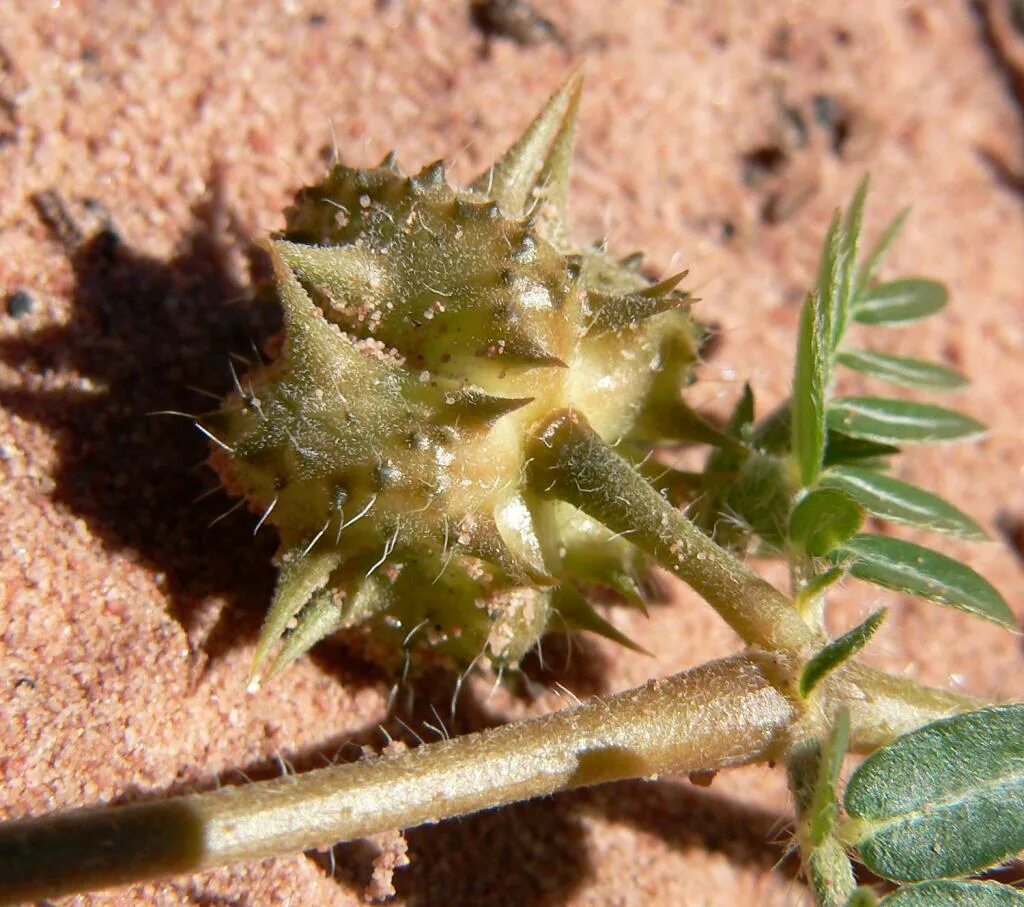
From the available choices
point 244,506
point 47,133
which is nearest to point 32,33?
point 47,133

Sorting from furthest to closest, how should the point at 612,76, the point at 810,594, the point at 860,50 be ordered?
1. the point at 860,50
2. the point at 612,76
3. the point at 810,594

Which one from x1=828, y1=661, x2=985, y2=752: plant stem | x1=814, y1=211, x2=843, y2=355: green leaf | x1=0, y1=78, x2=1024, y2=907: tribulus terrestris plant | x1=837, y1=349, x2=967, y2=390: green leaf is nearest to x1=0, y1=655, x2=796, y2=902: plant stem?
x1=0, y1=78, x2=1024, y2=907: tribulus terrestris plant

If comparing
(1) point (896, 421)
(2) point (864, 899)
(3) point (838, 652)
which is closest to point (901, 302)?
(1) point (896, 421)

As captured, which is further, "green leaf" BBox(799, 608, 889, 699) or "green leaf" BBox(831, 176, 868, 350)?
"green leaf" BBox(831, 176, 868, 350)

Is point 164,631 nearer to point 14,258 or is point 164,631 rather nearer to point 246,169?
point 14,258

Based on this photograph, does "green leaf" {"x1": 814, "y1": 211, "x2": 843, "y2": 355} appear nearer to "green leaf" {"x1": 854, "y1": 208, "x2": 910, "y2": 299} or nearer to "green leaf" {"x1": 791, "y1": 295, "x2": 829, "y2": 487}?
"green leaf" {"x1": 791, "y1": 295, "x2": 829, "y2": 487}

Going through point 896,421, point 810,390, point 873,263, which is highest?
point 873,263

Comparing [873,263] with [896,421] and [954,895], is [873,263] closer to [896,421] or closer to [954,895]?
[896,421]
